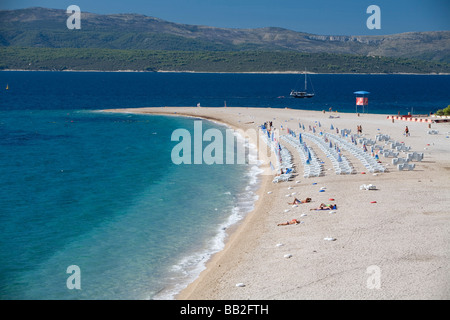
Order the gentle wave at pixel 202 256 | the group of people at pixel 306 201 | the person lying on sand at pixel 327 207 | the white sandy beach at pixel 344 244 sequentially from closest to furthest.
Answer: the white sandy beach at pixel 344 244 < the gentle wave at pixel 202 256 < the group of people at pixel 306 201 < the person lying on sand at pixel 327 207

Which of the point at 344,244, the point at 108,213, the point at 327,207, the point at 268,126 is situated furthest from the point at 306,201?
the point at 268,126

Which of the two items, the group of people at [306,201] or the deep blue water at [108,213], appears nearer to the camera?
the deep blue water at [108,213]

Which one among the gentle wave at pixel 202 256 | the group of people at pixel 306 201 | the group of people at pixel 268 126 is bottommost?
the gentle wave at pixel 202 256

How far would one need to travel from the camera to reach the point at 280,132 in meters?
51.2

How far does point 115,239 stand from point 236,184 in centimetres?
1107

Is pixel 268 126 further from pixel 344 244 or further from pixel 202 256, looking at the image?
pixel 344 244

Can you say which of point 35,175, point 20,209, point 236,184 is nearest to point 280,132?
point 236,184

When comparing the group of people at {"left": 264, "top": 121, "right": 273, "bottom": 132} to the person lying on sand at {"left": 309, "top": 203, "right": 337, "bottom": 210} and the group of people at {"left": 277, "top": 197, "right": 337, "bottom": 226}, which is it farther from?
the person lying on sand at {"left": 309, "top": 203, "right": 337, "bottom": 210}

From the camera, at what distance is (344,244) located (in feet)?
62.3

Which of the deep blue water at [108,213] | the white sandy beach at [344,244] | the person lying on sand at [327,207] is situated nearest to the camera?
the white sandy beach at [344,244]

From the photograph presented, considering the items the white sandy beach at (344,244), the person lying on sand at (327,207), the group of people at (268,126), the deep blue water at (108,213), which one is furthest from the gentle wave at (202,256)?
the group of people at (268,126)

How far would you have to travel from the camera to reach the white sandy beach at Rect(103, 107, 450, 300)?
51.1 feet

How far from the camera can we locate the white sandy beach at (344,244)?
15586 millimetres

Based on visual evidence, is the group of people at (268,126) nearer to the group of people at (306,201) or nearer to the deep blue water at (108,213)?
the deep blue water at (108,213)
